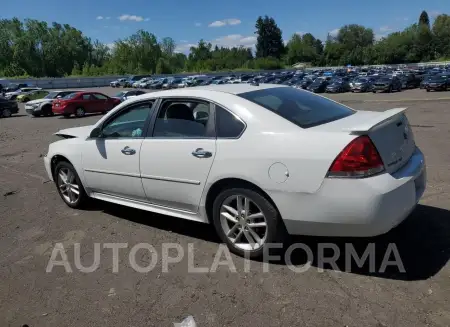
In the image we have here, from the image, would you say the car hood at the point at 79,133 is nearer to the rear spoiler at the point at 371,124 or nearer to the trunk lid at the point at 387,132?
the trunk lid at the point at 387,132

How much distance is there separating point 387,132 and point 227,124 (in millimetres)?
1359

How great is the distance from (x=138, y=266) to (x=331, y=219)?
180 centimetres

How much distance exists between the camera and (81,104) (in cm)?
2378

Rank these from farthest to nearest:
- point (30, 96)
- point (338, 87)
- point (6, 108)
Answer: point (338, 87) → point (30, 96) → point (6, 108)

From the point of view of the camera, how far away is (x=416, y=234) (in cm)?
404

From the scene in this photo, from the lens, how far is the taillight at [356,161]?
3.08m

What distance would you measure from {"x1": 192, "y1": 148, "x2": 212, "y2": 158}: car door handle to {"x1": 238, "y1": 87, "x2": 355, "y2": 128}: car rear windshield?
25.3 inches

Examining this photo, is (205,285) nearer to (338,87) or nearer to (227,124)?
(227,124)

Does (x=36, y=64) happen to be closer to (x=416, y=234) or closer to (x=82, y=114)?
(x=82, y=114)

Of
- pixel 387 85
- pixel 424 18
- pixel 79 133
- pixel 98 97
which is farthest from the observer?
pixel 424 18

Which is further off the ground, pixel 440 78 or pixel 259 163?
pixel 259 163

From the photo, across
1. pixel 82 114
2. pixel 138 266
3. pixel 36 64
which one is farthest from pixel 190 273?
pixel 36 64

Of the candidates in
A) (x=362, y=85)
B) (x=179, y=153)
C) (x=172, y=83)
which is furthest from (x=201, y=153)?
(x=172, y=83)

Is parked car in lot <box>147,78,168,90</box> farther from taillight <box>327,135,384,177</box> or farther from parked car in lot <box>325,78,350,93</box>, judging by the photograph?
taillight <box>327,135,384,177</box>
